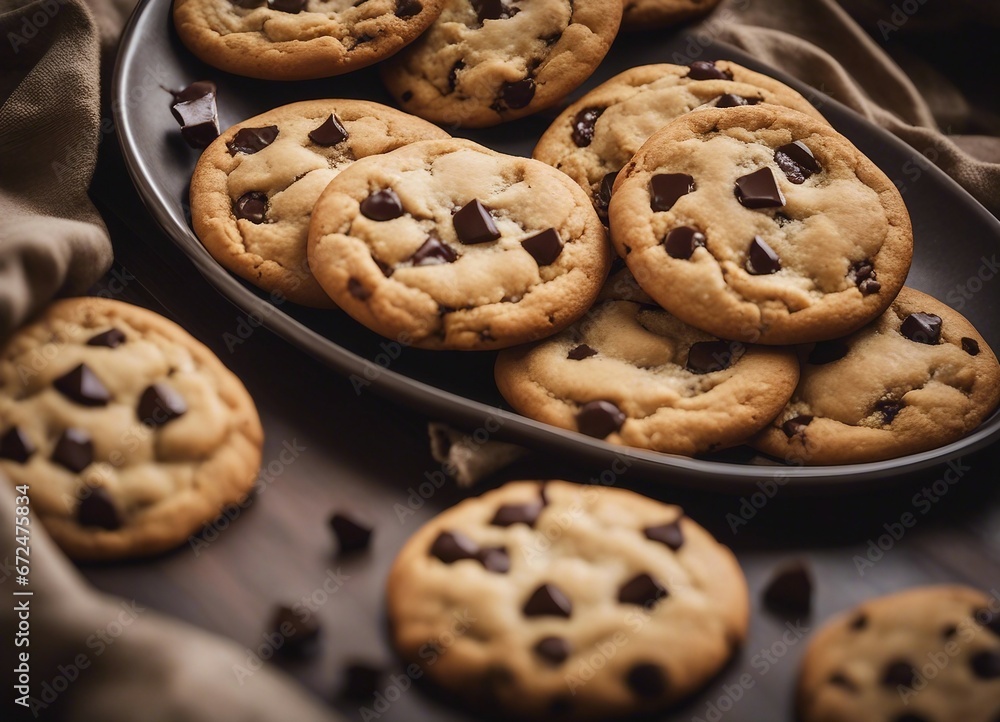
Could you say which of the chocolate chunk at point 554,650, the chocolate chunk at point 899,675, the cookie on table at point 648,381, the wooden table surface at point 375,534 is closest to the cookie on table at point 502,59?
the cookie on table at point 648,381

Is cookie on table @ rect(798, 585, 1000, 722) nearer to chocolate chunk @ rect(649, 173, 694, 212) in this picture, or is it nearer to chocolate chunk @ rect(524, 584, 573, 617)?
chocolate chunk @ rect(524, 584, 573, 617)

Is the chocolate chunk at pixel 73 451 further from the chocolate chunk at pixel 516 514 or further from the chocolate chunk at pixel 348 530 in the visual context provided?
the chocolate chunk at pixel 516 514

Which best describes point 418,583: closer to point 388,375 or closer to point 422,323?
point 388,375

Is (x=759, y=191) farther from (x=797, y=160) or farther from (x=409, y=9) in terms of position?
(x=409, y=9)

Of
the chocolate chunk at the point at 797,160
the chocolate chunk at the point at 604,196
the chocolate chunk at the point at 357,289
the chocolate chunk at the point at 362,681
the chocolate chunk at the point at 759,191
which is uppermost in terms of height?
the chocolate chunk at the point at 797,160

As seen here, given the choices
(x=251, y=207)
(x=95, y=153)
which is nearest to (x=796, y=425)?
(x=251, y=207)

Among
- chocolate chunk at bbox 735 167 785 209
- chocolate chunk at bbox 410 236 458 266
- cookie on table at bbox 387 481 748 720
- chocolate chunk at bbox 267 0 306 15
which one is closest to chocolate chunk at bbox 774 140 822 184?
chocolate chunk at bbox 735 167 785 209

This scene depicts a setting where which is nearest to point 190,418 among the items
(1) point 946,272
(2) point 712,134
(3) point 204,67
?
(3) point 204,67
